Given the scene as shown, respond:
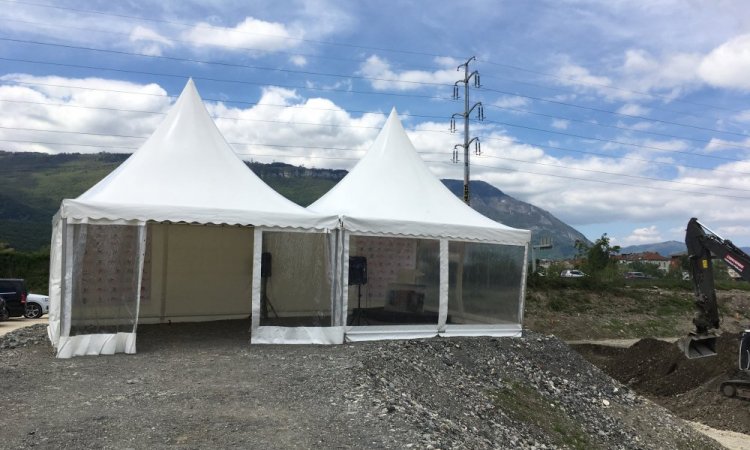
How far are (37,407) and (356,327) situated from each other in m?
4.45

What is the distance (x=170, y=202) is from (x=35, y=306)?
486 inches

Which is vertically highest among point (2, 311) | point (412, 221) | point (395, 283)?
point (412, 221)

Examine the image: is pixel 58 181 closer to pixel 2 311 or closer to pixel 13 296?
pixel 13 296

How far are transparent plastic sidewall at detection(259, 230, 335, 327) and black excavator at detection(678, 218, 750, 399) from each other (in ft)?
16.9

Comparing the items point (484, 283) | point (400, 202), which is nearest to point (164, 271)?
point (400, 202)

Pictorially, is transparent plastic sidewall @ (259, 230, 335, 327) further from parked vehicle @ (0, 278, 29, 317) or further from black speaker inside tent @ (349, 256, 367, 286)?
parked vehicle @ (0, 278, 29, 317)

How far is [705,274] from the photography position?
878 cm

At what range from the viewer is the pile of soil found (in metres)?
9.52

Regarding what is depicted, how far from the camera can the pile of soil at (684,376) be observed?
9523 millimetres

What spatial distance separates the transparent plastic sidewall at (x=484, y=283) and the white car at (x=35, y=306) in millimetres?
13778

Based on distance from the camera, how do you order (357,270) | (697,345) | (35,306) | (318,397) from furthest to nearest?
(35,306), (357,270), (697,345), (318,397)

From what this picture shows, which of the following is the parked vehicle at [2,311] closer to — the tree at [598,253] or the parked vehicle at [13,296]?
the parked vehicle at [13,296]

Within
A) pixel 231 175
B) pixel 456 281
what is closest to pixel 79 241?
pixel 231 175

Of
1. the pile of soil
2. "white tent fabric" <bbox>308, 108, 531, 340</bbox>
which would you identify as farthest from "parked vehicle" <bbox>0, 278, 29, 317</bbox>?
the pile of soil
